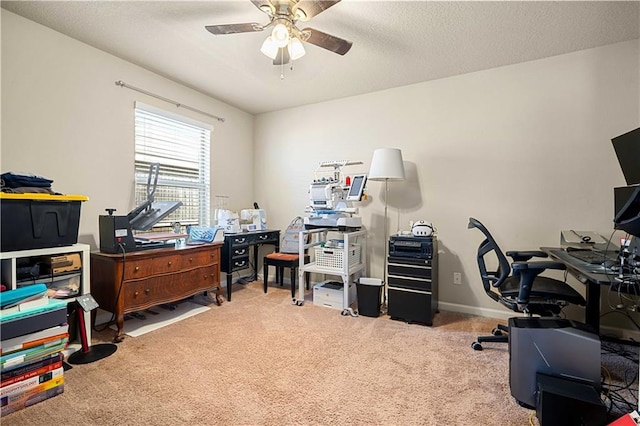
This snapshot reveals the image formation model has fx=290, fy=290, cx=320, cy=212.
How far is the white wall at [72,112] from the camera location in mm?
2092

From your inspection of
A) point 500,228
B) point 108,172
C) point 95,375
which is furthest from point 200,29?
point 500,228

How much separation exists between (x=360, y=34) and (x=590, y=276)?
219cm

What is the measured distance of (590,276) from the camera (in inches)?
58.9

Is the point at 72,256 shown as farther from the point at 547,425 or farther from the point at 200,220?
the point at 547,425

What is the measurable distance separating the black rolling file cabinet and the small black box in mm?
1218

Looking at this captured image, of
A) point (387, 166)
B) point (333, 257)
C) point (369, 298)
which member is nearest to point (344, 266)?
point (333, 257)

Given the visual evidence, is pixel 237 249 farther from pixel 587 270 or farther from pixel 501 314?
pixel 587 270

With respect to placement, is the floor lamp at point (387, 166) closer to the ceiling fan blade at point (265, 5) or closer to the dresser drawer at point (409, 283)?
the dresser drawer at point (409, 283)

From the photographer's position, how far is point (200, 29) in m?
2.26

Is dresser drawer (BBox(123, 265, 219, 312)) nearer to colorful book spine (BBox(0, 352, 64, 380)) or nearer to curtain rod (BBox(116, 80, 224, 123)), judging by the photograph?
colorful book spine (BBox(0, 352, 64, 380))

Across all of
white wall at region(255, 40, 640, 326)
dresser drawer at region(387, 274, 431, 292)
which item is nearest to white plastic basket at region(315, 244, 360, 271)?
white wall at region(255, 40, 640, 326)

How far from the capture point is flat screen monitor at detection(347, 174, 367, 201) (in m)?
2.98

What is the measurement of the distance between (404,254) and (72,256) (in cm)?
258

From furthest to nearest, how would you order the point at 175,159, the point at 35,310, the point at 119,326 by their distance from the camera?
1. the point at 175,159
2. the point at 119,326
3. the point at 35,310
